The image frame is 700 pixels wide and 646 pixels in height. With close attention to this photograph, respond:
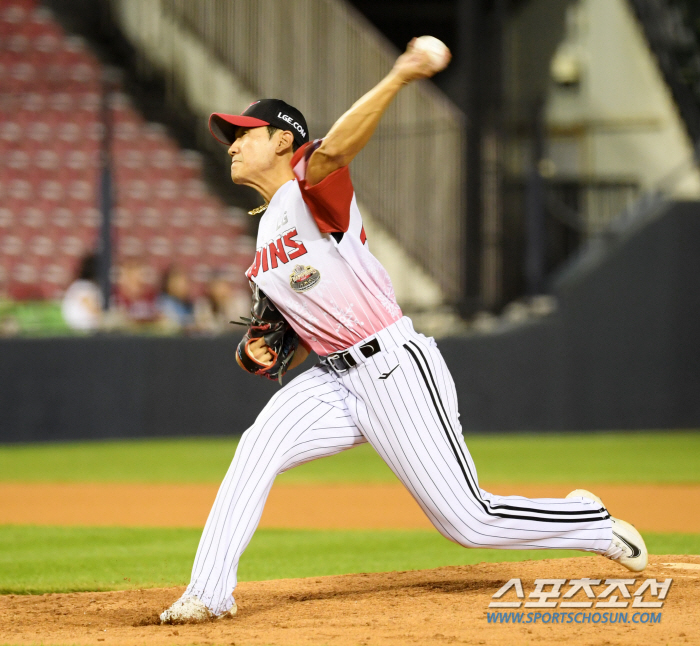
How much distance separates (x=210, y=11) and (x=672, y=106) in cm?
659

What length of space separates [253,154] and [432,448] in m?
1.20

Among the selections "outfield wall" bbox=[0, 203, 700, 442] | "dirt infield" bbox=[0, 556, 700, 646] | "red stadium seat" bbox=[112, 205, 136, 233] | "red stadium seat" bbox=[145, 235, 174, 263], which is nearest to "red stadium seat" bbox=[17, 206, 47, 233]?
"red stadium seat" bbox=[112, 205, 136, 233]

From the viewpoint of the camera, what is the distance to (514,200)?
1345 cm

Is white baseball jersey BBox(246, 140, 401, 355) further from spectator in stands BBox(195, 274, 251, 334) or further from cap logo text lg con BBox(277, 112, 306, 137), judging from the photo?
spectator in stands BBox(195, 274, 251, 334)

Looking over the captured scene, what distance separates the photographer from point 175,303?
476 inches

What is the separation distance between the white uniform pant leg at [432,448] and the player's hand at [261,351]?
1.05 ft

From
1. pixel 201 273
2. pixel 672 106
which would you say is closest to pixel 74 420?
pixel 201 273

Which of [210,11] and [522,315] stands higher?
[210,11]

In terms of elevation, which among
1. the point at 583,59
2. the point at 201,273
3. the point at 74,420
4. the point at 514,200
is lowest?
the point at 74,420

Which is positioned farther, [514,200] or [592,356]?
[514,200]

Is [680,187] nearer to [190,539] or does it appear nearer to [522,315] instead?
[522,315]

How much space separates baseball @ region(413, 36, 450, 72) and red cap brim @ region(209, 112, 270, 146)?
69 centimetres

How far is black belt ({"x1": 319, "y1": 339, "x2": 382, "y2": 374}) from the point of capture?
378cm

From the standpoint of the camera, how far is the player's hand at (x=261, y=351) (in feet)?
13.1
